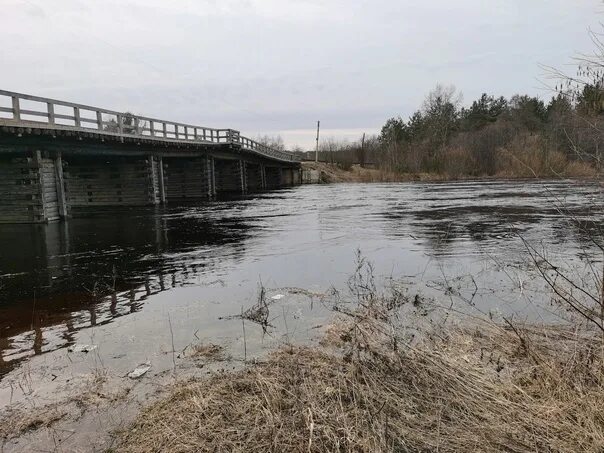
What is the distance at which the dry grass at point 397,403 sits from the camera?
3250mm

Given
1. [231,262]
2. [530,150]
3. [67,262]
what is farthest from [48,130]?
[530,150]

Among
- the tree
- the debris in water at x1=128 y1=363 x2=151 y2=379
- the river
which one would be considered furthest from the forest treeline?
the debris in water at x1=128 y1=363 x2=151 y2=379

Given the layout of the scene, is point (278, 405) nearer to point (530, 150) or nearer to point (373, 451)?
point (373, 451)

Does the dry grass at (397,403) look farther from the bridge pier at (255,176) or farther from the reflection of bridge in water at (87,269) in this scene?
the bridge pier at (255,176)

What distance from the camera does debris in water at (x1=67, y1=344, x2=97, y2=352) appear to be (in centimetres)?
608

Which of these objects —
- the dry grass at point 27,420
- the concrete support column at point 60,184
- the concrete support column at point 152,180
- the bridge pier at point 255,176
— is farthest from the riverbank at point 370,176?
the dry grass at point 27,420

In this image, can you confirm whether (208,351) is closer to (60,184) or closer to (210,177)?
(60,184)

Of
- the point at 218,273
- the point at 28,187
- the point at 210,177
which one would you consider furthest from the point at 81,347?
the point at 210,177

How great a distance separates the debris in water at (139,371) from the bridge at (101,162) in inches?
589

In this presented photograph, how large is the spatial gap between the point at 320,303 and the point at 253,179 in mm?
52051

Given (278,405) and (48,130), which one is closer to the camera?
(278,405)

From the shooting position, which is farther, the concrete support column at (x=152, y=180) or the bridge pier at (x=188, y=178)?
the bridge pier at (x=188, y=178)

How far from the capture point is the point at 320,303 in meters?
8.00

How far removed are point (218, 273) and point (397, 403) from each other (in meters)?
7.35
